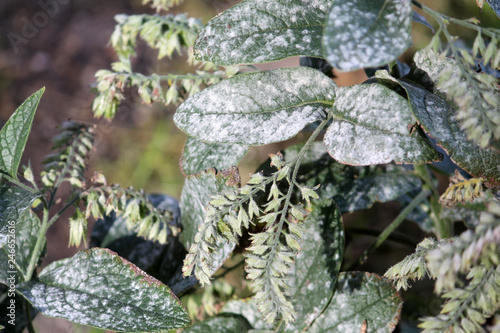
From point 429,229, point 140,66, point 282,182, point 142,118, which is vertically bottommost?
point 142,118

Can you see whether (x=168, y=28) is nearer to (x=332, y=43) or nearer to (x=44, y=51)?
(x=332, y=43)

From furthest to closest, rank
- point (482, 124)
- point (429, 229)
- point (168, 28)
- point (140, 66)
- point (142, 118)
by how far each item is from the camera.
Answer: point (140, 66) < point (142, 118) < point (429, 229) < point (168, 28) < point (482, 124)

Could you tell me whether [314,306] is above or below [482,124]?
below

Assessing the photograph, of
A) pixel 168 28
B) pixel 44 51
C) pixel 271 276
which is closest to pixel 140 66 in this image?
pixel 44 51

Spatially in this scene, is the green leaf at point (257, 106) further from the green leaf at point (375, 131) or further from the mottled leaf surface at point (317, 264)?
the mottled leaf surface at point (317, 264)

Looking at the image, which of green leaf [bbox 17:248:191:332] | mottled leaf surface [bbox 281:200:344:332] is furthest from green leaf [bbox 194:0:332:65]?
green leaf [bbox 17:248:191:332]

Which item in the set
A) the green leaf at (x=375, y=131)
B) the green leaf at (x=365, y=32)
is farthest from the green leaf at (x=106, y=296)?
the green leaf at (x=365, y=32)

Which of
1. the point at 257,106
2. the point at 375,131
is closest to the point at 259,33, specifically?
the point at 257,106
